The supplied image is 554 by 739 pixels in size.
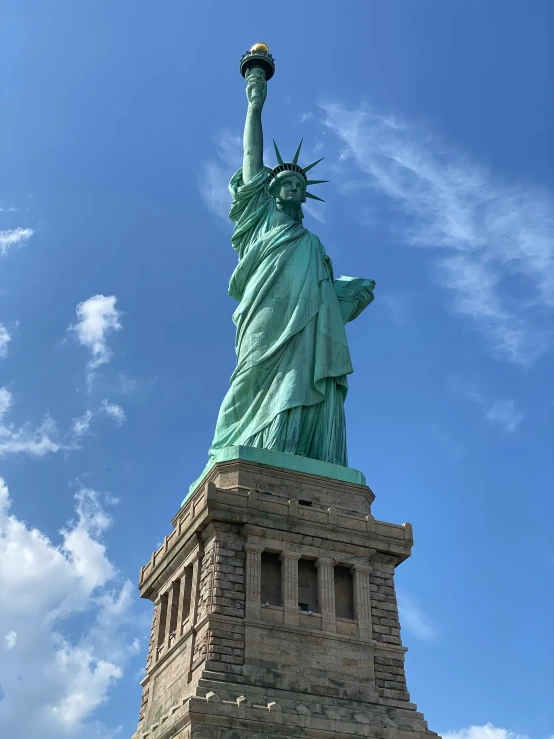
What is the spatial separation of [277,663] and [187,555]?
4370 millimetres

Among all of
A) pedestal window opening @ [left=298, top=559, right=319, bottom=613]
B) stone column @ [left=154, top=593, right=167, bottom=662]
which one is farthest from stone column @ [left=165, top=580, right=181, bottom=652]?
pedestal window opening @ [left=298, top=559, right=319, bottom=613]

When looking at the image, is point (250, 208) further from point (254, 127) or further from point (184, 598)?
point (184, 598)

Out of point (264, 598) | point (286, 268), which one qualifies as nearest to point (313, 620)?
point (264, 598)

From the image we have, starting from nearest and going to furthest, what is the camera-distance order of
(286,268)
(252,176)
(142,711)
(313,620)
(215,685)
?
1. (215,685)
2. (313,620)
3. (142,711)
4. (286,268)
5. (252,176)

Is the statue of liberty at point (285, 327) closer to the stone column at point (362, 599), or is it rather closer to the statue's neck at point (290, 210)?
the statue's neck at point (290, 210)

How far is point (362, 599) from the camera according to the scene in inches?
960

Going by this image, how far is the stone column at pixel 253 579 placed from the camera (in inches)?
900

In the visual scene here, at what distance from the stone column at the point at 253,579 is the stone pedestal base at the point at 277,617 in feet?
0.09

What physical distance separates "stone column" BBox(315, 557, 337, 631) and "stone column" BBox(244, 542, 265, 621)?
5.52 feet

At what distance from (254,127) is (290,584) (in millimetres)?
19528

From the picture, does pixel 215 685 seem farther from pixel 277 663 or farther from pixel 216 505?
pixel 216 505

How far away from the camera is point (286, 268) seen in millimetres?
30703

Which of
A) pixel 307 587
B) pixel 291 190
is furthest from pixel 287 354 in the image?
pixel 307 587

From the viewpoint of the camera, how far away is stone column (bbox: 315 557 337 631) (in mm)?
23578
